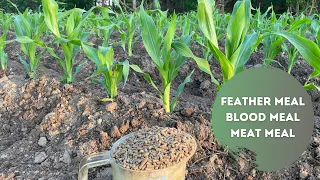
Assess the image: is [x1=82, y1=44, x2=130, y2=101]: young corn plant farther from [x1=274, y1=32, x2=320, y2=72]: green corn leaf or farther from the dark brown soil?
[x1=274, y1=32, x2=320, y2=72]: green corn leaf

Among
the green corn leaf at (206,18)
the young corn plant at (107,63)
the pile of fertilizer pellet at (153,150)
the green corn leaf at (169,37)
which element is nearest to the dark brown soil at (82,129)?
the young corn plant at (107,63)

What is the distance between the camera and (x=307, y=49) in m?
1.10

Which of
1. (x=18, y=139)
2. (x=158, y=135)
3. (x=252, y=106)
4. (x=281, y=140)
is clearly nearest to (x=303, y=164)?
(x=281, y=140)

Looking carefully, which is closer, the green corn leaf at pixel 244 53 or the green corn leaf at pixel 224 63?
the green corn leaf at pixel 224 63

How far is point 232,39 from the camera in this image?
1.33 metres

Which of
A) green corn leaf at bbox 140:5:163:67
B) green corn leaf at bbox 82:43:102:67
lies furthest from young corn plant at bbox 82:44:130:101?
green corn leaf at bbox 140:5:163:67

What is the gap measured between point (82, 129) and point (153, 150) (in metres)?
0.55

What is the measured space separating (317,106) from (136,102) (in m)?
1.25

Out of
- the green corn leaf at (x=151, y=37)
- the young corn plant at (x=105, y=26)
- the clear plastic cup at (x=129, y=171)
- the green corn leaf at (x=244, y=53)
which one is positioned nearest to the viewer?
the clear plastic cup at (x=129, y=171)

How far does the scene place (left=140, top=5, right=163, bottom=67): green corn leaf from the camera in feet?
4.81

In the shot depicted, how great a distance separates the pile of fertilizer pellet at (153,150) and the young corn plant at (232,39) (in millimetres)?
370

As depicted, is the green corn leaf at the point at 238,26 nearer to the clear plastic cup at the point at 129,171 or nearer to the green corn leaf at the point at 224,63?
the green corn leaf at the point at 224,63

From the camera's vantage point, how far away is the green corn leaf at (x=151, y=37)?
1465mm

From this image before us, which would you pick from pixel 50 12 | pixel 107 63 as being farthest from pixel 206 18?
pixel 50 12
